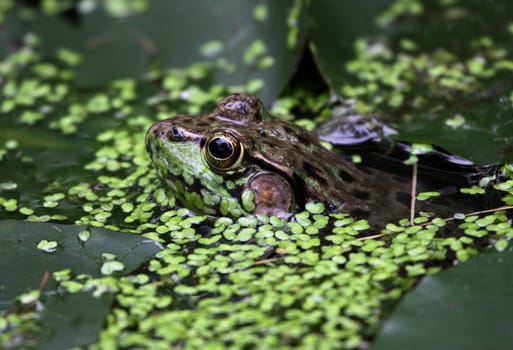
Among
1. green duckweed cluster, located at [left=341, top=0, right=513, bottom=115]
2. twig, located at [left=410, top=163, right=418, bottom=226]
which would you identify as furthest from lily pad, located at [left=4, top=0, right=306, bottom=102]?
twig, located at [left=410, top=163, right=418, bottom=226]

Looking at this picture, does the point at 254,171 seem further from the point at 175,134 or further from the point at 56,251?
the point at 56,251

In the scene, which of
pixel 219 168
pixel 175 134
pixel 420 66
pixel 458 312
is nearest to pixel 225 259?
pixel 219 168

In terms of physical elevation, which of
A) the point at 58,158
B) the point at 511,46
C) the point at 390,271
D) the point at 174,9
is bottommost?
the point at 390,271

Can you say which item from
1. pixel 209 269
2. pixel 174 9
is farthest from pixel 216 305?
pixel 174 9

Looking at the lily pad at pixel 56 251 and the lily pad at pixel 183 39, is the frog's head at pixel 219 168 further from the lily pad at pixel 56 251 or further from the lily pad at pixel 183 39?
the lily pad at pixel 183 39

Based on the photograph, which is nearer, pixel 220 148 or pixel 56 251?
pixel 56 251

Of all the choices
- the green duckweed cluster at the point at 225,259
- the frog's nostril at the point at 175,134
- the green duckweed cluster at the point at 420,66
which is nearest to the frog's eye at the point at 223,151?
the frog's nostril at the point at 175,134

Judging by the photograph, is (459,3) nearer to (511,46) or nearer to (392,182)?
(511,46)

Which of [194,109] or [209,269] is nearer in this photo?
[209,269]
